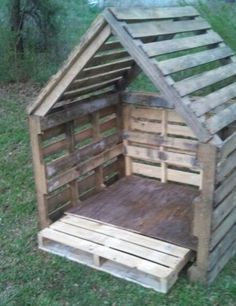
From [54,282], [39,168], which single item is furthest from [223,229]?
[39,168]

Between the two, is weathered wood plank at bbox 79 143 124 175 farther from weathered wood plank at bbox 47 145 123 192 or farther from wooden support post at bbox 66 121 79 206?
wooden support post at bbox 66 121 79 206

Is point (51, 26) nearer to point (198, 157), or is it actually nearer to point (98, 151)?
point (98, 151)

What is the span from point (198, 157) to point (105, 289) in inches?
48.2

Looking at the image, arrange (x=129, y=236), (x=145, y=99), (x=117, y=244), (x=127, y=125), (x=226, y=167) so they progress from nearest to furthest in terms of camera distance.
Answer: (x=226, y=167), (x=117, y=244), (x=129, y=236), (x=145, y=99), (x=127, y=125)

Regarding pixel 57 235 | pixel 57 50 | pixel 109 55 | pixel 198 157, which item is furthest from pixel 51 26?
pixel 198 157

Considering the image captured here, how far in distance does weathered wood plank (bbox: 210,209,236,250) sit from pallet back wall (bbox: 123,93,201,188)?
91cm

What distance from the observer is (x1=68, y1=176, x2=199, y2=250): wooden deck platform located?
12.3 feet

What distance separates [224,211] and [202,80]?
0.97 meters

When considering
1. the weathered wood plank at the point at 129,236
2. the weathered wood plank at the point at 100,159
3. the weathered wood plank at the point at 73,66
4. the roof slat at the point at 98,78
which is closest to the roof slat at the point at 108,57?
the roof slat at the point at 98,78

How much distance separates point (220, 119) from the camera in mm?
3094

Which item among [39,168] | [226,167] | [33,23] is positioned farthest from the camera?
[33,23]

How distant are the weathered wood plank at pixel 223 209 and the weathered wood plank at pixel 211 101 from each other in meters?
0.69

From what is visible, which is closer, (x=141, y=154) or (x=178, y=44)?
(x=178, y=44)

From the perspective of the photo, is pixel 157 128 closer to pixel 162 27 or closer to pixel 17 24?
pixel 162 27
